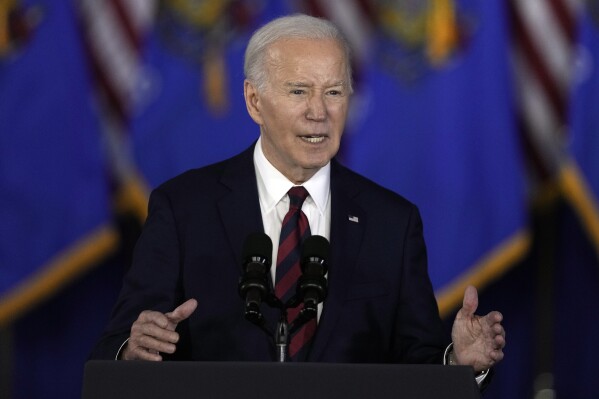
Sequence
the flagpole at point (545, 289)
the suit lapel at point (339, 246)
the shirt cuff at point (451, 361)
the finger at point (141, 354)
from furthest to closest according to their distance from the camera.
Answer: the flagpole at point (545, 289) < the suit lapel at point (339, 246) < the shirt cuff at point (451, 361) < the finger at point (141, 354)

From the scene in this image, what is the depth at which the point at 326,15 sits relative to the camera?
438 cm

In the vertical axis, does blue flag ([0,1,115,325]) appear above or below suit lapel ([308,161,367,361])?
above

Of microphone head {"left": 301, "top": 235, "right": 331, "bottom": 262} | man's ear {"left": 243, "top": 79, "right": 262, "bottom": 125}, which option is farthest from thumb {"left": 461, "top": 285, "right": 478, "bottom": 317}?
man's ear {"left": 243, "top": 79, "right": 262, "bottom": 125}

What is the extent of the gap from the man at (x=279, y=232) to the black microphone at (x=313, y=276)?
442 mm

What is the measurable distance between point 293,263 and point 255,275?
0.53 m

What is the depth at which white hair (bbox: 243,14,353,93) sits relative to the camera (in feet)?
8.31

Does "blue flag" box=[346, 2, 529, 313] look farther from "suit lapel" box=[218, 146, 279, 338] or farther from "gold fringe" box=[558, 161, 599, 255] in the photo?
"suit lapel" box=[218, 146, 279, 338]

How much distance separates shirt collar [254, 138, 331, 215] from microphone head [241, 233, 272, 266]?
23.0 inches

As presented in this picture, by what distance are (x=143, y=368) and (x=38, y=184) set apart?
2469mm

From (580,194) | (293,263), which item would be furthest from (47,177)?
(580,194)

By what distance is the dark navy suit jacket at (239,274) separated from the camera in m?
2.50

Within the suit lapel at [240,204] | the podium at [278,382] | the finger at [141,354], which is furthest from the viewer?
the suit lapel at [240,204]

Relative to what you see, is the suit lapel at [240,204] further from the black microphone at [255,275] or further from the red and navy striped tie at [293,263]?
the black microphone at [255,275]

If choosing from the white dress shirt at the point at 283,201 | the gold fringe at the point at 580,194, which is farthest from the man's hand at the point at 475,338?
the gold fringe at the point at 580,194
